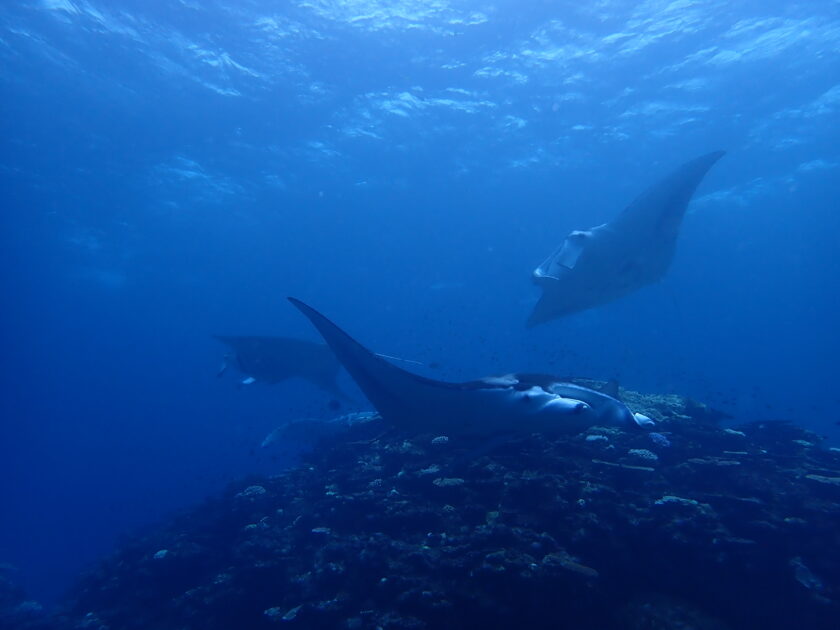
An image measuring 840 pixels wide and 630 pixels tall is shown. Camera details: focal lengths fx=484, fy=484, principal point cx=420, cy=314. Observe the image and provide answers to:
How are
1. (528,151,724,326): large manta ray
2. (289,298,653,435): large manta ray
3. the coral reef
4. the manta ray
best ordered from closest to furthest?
the coral reef → (289,298,653,435): large manta ray → (528,151,724,326): large manta ray → the manta ray

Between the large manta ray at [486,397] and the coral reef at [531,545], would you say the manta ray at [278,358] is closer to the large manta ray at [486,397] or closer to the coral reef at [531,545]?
the coral reef at [531,545]

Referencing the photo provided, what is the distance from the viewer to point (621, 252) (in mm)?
10094

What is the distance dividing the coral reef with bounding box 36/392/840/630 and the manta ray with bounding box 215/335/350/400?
6.09m

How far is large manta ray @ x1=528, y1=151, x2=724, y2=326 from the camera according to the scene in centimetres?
865

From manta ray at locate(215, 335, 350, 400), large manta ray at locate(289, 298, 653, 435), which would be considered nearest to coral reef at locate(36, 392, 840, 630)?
large manta ray at locate(289, 298, 653, 435)

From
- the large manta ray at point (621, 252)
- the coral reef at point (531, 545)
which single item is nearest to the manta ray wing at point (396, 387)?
the coral reef at point (531, 545)

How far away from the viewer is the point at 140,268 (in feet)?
137

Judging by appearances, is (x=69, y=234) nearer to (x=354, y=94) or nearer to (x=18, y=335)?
(x=354, y=94)

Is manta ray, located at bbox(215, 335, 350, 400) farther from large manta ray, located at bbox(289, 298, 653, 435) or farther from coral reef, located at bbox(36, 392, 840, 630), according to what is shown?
large manta ray, located at bbox(289, 298, 653, 435)

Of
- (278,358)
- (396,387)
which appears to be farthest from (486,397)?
(278,358)

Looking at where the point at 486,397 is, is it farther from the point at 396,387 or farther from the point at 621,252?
the point at 621,252

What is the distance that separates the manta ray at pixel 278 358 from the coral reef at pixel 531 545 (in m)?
6.09

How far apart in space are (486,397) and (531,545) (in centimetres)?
196

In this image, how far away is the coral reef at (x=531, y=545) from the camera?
213 inches
